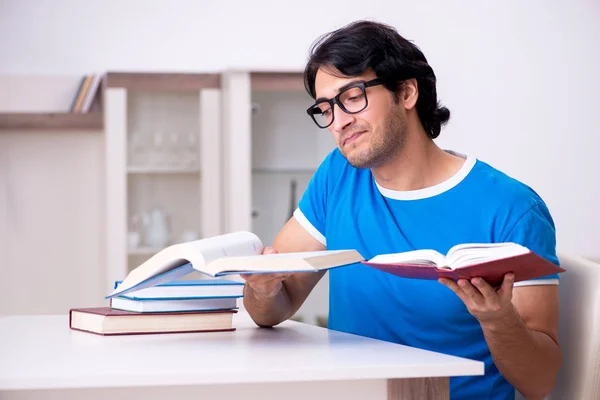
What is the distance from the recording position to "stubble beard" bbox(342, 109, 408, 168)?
163cm

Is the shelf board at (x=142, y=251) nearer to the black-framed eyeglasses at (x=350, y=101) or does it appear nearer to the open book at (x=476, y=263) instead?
the black-framed eyeglasses at (x=350, y=101)

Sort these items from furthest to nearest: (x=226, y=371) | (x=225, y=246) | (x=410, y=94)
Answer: (x=410, y=94)
(x=225, y=246)
(x=226, y=371)

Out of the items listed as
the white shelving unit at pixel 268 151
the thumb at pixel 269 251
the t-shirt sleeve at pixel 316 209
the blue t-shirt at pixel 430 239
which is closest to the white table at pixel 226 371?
the thumb at pixel 269 251

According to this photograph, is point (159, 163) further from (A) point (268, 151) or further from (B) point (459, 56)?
(B) point (459, 56)

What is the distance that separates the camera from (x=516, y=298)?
1.40 metres

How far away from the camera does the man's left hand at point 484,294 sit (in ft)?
3.60

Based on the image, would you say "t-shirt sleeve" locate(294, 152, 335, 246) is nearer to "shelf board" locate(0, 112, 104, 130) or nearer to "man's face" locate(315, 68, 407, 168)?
"man's face" locate(315, 68, 407, 168)

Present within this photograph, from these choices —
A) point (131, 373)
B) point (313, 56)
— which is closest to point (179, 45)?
point (313, 56)

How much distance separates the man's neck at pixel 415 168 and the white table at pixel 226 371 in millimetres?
568

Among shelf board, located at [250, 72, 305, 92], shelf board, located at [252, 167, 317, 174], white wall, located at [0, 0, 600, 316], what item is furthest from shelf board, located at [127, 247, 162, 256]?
shelf board, located at [250, 72, 305, 92]

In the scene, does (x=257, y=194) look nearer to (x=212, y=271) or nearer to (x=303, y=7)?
(x=303, y=7)

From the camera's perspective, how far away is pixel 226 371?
92 centimetres

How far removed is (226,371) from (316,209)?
0.92 m

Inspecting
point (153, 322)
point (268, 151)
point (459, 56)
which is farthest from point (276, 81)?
point (153, 322)
